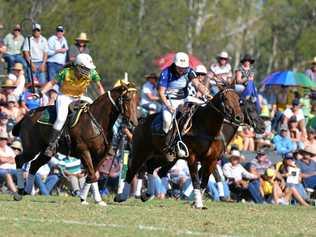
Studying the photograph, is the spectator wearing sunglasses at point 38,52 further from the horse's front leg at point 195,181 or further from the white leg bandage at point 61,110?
the horse's front leg at point 195,181

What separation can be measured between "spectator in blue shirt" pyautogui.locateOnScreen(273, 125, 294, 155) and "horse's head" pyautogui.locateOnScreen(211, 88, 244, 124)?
782cm

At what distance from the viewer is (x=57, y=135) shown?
19.0 metres

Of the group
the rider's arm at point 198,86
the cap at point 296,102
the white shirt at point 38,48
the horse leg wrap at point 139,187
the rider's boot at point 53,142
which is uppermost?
the white shirt at point 38,48

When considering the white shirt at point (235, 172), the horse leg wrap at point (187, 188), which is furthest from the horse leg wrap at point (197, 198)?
the white shirt at point (235, 172)

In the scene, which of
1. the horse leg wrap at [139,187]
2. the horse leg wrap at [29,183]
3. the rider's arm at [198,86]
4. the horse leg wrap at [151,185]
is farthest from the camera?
the horse leg wrap at [139,187]

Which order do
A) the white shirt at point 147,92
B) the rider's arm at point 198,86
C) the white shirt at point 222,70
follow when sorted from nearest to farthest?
1. the rider's arm at point 198,86
2. the white shirt at point 222,70
3. the white shirt at point 147,92

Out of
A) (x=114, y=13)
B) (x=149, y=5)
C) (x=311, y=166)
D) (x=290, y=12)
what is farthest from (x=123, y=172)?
(x=290, y=12)

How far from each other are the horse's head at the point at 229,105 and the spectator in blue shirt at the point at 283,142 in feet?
25.6

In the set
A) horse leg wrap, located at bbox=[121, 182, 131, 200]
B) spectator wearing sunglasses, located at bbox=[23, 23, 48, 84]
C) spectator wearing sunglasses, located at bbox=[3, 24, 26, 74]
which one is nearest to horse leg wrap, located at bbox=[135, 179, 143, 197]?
horse leg wrap, located at bbox=[121, 182, 131, 200]

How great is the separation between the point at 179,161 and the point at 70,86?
18.2 feet

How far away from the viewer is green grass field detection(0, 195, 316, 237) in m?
14.3

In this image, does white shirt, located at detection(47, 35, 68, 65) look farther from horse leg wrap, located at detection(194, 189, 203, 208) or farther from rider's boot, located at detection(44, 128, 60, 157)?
horse leg wrap, located at detection(194, 189, 203, 208)

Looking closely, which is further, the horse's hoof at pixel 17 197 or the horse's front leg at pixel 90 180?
the horse's hoof at pixel 17 197

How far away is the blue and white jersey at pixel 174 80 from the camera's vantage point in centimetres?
1950
